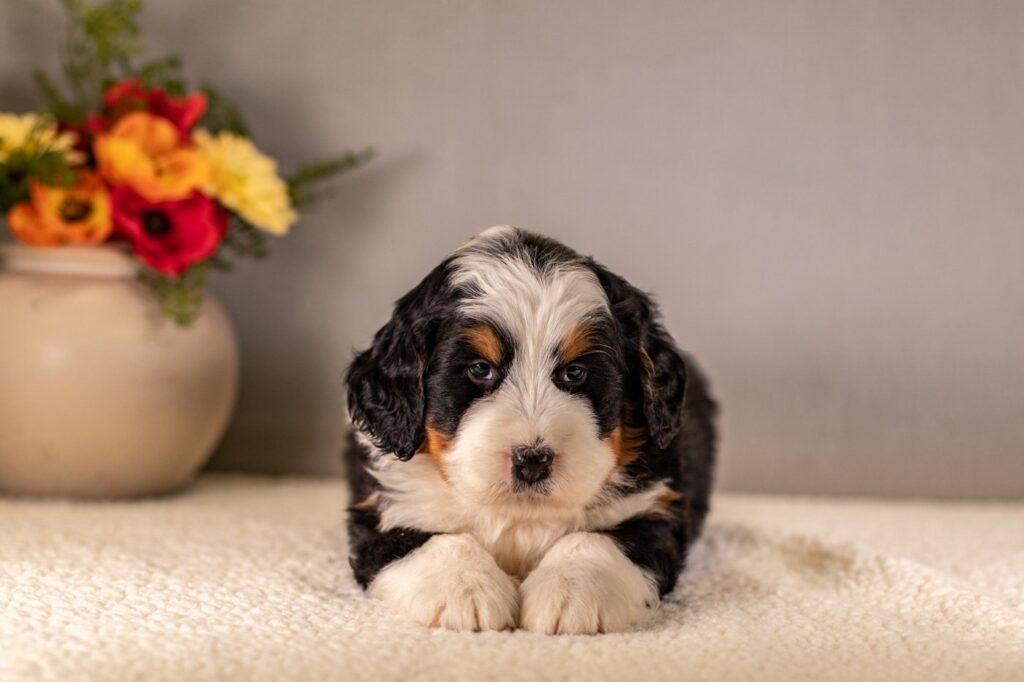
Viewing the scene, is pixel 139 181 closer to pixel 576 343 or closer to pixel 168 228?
pixel 168 228

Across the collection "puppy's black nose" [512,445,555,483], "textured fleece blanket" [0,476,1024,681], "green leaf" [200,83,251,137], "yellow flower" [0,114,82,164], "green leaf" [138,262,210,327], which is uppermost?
"green leaf" [200,83,251,137]

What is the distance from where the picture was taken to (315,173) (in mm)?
3578

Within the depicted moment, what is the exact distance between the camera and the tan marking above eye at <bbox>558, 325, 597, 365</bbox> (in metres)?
1.91

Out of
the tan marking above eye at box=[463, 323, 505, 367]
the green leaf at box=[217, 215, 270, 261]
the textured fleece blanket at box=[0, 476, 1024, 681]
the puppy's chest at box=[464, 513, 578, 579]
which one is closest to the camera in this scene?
the textured fleece blanket at box=[0, 476, 1024, 681]

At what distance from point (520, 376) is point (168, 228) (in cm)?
171

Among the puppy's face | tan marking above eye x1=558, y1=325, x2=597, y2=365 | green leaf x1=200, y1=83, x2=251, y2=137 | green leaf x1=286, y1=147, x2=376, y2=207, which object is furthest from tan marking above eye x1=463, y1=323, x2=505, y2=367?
green leaf x1=200, y1=83, x2=251, y2=137

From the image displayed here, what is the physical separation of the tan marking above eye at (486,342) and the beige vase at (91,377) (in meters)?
1.53

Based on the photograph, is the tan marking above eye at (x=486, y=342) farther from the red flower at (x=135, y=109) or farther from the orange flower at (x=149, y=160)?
the red flower at (x=135, y=109)

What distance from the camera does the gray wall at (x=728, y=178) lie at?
3.74 m

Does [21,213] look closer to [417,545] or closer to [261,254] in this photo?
[261,254]

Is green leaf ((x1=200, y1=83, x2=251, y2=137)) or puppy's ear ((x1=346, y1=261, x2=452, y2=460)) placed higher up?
green leaf ((x1=200, y1=83, x2=251, y2=137))

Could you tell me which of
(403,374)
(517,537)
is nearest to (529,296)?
(403,374)

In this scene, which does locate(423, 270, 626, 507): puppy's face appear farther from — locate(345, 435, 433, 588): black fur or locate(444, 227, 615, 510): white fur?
locate(345, 435, 433, 588): black fur

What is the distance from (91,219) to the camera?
10.2ft
